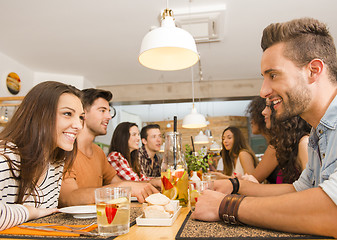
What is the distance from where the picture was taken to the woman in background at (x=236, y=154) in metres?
3.41

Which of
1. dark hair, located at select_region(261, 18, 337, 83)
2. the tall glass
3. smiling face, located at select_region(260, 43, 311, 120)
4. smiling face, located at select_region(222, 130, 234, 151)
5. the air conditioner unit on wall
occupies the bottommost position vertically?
the tall glass

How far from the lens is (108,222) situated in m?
0.78

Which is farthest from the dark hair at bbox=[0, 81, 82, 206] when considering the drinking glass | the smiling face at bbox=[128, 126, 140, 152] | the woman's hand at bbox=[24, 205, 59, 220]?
the smiling face at bbox=[128, 126, 140, 152]

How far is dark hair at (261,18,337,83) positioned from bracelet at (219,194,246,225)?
58 cm

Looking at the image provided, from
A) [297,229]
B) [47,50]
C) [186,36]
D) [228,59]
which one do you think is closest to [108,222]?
[297,229]

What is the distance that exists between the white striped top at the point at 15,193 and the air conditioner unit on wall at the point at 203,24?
2783 mm

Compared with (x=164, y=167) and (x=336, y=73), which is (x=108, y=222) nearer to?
(x=164, y=167)

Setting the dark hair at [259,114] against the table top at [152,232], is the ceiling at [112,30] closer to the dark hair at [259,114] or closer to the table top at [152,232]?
the dark hair at [259,114]

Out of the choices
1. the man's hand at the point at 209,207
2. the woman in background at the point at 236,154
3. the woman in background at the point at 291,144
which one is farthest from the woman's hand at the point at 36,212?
the woman in background at the point at 236,154

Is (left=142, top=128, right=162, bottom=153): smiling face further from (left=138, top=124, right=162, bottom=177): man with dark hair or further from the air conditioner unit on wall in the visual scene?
the air conditioner unit on wall

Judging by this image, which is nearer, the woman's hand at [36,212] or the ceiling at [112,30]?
the woman's hand at [36,212]

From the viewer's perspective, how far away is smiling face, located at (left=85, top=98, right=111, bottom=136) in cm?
247

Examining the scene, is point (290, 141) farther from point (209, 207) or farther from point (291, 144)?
point (209, 207)

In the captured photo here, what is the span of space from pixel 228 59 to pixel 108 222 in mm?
5250
